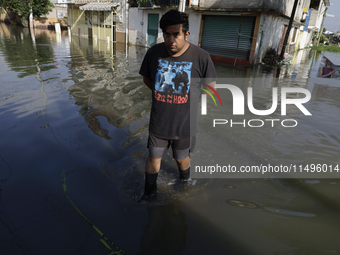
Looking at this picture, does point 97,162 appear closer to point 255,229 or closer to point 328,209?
point 255,229

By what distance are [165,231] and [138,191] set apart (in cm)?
73

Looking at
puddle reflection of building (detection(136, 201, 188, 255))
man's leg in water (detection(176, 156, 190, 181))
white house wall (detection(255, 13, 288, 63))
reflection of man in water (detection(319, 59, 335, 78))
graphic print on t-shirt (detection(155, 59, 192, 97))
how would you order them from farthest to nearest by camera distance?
Answer: 1. white house wall (detection(255, 13, 288, 63))
2. reflection of man in water (detection(319, 59, 335, 78))
3. man's leg in water (detection(176, 156, 190, 181))
4. graphic print on t-shirt (detection(155, 59, 192, 97))
5. puddle reflection of building (detection(136, 201, 188, 255))

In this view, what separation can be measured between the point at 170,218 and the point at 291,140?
301cm

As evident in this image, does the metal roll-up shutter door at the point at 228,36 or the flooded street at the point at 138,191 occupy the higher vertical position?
the metal roll-up shutter door at the point at 228,36

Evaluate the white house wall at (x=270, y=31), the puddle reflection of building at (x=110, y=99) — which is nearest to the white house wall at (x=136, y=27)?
the white house wall at (x=270, y=31)

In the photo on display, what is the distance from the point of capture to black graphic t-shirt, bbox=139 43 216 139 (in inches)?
88.9

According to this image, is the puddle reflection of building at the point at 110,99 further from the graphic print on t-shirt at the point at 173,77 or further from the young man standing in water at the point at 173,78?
the graphic print on t-shirt at the point at 173,77

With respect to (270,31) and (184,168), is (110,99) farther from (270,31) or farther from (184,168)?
(270,31)

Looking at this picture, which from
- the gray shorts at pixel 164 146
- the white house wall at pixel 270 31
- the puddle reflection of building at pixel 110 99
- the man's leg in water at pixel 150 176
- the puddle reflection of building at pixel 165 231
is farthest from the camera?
the white house wall at pixel 270 31

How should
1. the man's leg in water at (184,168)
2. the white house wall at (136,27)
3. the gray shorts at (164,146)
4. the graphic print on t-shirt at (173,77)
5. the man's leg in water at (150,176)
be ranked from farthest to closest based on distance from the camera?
the white house wall at (136,27) < the man's leg in water at (184,168) < the man's leg in water at (150,176) < the gray shorts at (164,146) < the graphic print on t-shirt at (173,77)

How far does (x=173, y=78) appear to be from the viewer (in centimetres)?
228

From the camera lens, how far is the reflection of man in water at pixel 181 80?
2.26 meters

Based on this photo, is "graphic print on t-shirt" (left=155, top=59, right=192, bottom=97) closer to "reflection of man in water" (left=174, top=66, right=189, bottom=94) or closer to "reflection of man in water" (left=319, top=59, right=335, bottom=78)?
"reflection of man in water" (left=174, top=66, right=189, bottom=94)

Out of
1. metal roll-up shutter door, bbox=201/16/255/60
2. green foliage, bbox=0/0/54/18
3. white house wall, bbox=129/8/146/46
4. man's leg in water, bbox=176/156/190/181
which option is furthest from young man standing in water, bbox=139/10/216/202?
green foliage, bbox=0/0/54/18
